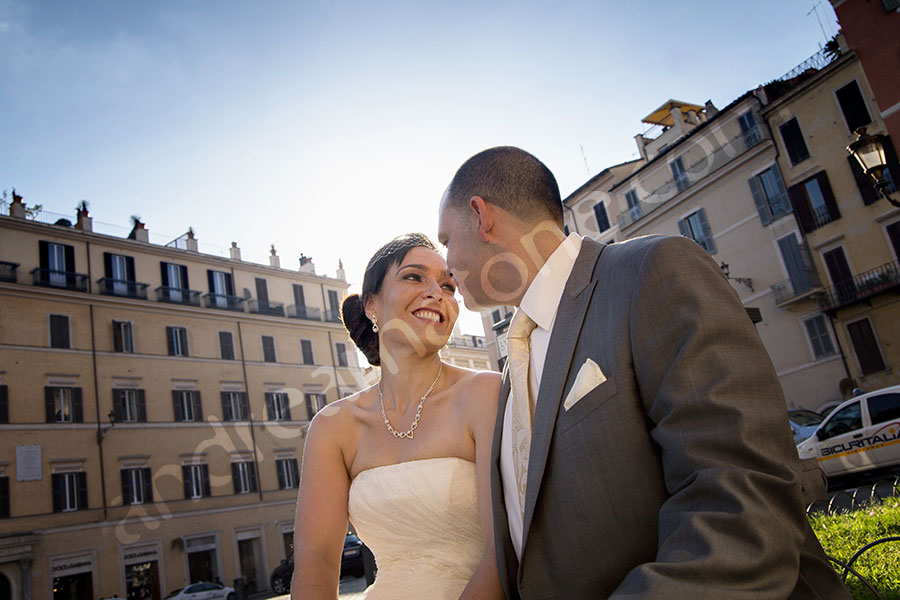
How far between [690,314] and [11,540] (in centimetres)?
3234

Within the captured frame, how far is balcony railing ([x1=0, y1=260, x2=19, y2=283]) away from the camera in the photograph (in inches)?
1188

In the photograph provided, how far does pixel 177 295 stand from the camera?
120 ft

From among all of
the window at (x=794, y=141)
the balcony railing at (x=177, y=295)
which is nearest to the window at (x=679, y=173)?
the window at (x=794, y=141)

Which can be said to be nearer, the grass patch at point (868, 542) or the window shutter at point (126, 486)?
the grass patch at point (868, 542)

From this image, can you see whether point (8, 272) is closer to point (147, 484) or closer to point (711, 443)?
point (147, 484)

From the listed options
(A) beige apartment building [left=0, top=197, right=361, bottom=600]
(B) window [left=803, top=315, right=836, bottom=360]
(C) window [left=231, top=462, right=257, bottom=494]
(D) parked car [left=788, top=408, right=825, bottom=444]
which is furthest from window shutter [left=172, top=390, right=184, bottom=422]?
(B) window [left=803, top=315, right=836, bottom=360]

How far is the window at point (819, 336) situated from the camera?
2673cm


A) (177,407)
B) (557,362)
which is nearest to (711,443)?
(557,362)

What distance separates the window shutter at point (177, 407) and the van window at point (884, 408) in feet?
102

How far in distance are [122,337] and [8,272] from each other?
19.0ft

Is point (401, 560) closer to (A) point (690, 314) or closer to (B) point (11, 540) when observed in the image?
(A) point (690, 314)

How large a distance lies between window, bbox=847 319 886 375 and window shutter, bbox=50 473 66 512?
111 ft

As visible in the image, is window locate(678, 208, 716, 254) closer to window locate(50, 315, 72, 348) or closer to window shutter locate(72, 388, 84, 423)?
window shutter locate(72, 388, 84, 423)

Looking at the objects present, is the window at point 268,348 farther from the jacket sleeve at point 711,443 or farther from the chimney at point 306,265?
the jacket sleeve at point 711,443
